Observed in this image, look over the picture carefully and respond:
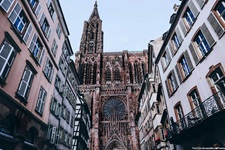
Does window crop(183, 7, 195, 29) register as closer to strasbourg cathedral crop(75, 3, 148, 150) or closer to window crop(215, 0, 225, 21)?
window crop(215, 0, 225, 21)

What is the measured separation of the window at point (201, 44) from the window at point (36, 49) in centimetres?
1162

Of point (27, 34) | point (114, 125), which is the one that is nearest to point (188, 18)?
point (27, 34)

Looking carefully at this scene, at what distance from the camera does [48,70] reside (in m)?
15.0

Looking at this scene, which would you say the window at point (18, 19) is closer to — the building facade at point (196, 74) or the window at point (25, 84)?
the window at point (25, 84)

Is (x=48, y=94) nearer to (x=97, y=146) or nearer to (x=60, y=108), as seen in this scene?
(x=60, y=108)

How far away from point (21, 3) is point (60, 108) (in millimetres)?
10843

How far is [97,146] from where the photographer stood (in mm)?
37844

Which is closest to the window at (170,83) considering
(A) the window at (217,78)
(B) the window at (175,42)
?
(B) the window at (175,42)

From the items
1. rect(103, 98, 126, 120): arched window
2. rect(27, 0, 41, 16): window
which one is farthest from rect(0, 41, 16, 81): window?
rect(103, 98, 126, 120): arched window

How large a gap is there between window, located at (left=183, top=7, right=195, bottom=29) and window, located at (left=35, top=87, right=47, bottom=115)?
12.8m

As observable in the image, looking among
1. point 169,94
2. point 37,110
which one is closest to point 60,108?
point 37,110

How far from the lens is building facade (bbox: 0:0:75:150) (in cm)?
842

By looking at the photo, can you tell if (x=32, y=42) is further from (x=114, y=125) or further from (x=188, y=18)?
(x=114, y=125)

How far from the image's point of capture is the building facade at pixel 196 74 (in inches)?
331
